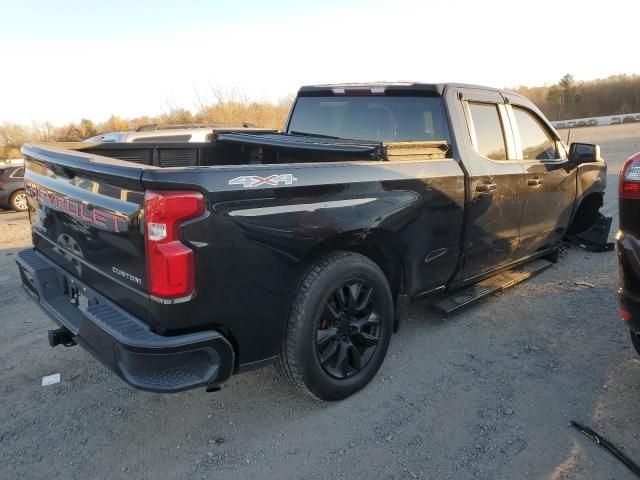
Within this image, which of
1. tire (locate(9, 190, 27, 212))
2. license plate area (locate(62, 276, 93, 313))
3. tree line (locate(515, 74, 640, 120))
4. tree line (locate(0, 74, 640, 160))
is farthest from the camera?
tree line (locate(515, 74, 640, 120))

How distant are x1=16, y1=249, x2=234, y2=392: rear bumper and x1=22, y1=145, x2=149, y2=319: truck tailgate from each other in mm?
90

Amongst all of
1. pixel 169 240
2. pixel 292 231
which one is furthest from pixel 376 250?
pixel 169 240

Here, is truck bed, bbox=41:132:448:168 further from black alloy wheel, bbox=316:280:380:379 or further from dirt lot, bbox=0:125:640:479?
dirt lot, bbox=0:125:640:479

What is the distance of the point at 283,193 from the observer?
8.18 feet

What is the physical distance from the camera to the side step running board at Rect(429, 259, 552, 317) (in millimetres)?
3920

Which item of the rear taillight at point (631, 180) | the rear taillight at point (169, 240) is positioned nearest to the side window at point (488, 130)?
the rear taillight at point (631, 180)

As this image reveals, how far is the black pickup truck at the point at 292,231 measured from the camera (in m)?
2.24

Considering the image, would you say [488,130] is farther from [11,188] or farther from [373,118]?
[11,188]

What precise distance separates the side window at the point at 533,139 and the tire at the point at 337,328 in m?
2.15

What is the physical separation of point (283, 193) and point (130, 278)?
0.87m

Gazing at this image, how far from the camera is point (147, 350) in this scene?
219 cm

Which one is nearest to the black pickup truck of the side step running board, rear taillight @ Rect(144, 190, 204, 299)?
rear taillight @ Rect(144, 190, 204, 299)

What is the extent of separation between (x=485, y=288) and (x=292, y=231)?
2.47 m

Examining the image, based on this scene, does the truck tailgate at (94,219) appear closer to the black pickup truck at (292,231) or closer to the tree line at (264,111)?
the black pickup truck at (292,231)
